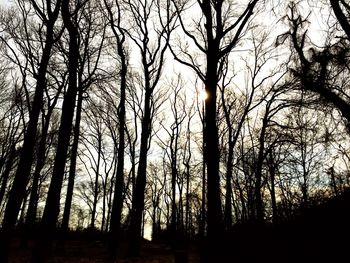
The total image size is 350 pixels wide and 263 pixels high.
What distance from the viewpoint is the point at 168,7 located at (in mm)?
13117

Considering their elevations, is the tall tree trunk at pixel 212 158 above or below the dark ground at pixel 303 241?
above

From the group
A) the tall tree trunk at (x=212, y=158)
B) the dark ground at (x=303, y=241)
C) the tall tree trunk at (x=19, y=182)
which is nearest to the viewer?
the dark ground at (x=303, y=241)

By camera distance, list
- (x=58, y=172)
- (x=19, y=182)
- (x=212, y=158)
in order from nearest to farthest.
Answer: (x=212, y=158) < (x=58, y=172) < (x=19, y=182)

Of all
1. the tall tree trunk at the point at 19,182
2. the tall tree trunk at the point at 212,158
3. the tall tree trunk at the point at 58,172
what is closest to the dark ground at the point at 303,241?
the tall tree trunk at the point at 212,158

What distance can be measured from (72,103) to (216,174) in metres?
4.44

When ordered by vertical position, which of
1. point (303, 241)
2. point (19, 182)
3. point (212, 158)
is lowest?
point (303, 241)

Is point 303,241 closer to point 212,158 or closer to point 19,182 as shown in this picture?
point 212,158

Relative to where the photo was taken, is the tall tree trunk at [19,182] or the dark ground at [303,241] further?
the tall tree trunk at [19,182]

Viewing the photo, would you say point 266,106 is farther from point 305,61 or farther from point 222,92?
point 305,61

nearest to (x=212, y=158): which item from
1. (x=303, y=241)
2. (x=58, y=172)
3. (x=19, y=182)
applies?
(x=303, y=241)

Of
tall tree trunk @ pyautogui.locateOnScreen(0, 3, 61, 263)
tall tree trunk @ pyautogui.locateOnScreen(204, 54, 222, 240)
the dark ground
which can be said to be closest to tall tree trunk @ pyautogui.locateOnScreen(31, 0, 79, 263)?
tall tree trunk @ pyautogui.locateOnScreen(0, 3, 61, 263)

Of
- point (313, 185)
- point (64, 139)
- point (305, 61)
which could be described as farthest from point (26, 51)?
point (313, 185)

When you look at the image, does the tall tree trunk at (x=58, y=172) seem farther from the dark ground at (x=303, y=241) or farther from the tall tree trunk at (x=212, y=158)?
the tall tree trunk at (x=212, y=158)

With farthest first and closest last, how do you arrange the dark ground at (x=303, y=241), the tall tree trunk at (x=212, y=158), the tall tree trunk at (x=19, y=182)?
the tall tree trunk at (x=19, y=182)
the tall tree trunk at (x=212, y=158)
the dark ground at (x=303, y=241)
